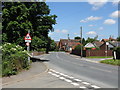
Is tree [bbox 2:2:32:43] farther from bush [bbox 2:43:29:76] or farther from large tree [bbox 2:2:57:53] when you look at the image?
bush [bbox 2:43:29:76]

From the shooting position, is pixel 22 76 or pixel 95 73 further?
pixel 95 73

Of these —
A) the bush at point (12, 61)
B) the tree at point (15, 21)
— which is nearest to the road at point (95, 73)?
the bush at point (12, 61)

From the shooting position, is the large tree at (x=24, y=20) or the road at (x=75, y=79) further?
the large tree at (x=24, y=20)

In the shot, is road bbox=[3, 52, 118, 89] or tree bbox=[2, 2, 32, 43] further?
tree bbox=[2, 2, 32, 43]

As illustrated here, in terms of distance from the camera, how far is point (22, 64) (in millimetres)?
14930

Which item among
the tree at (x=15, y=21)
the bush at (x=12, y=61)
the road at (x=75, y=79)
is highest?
the tree at (x=15, y=21)

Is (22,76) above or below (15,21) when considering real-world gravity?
below

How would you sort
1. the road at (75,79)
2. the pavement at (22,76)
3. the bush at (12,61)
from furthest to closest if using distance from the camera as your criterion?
the bush at (12,61) < the pavement at (22,76) < the road at (75,79)

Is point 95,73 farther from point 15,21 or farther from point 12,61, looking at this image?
point 15,21

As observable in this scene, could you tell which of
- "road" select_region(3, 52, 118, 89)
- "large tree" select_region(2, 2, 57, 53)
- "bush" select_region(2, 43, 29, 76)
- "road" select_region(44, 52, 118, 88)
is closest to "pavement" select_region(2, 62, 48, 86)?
"road" select_region(3, 52, 118, 89)

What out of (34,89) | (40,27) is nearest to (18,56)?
(34,89)

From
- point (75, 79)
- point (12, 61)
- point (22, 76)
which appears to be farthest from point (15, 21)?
point (75, 79)

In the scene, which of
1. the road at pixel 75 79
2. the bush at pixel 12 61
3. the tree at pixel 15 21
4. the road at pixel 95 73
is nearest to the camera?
the road at pixel 75 79

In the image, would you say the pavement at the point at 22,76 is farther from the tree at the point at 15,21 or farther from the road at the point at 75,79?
the tree at the point at 15,21
